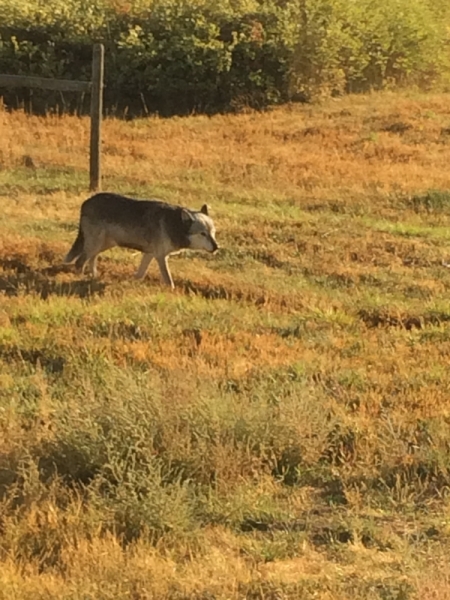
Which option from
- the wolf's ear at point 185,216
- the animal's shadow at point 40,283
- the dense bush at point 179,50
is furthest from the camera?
the dense bush at point 179,50

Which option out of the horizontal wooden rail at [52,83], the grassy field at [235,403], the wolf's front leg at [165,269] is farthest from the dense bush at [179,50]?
the wolf's front leg at [165,269]

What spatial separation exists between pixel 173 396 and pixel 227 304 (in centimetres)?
411

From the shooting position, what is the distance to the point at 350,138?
2294cm

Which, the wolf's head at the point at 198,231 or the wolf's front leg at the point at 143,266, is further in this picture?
the wolf's front leg at the point at 143,266

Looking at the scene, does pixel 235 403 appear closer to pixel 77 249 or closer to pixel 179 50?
pixel 77 249

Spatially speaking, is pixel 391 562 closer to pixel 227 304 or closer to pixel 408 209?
pixel 227 304

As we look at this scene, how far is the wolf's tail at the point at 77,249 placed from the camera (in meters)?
12.1

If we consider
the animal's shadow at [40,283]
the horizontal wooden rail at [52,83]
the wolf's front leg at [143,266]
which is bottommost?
the animal's shadow at [40,283]

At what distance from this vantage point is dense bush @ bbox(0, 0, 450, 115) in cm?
2766

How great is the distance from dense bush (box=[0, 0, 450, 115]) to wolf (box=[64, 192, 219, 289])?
1507 cm

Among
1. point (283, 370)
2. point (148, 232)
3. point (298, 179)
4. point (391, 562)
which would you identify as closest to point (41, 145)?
point (298, 179)

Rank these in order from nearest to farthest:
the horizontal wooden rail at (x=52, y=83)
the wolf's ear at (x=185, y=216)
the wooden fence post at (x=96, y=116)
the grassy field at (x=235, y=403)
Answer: the grassy field at (x=235, y=403), the wolf's ear at (x=185, y=216), the wooden fence post at (x=96, y=116), the horizontal wooden rail at (x=52, y=83)

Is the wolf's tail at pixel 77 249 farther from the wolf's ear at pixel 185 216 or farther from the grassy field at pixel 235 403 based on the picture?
the wolf's ear at pixel 185 216

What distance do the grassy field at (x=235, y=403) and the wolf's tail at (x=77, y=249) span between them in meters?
0.25
